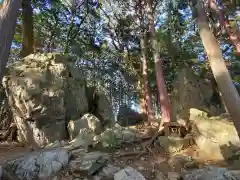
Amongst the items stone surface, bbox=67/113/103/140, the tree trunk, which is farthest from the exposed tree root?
the tree trunk

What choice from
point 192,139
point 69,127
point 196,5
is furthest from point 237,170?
point 69,127

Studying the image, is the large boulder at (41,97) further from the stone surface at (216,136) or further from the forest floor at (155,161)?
the stone surface at (216,136)

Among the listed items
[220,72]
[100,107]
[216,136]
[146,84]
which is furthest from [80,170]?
[146,84]

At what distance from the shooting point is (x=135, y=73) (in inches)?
561

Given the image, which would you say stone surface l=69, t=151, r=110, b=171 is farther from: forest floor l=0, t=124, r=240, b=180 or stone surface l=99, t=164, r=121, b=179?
stone surface l=99, t=164, r=121, b=179

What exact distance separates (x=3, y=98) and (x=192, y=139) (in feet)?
26.2

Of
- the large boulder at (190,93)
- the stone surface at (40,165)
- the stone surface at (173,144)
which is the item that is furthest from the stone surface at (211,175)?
the large boulder at (190,93)

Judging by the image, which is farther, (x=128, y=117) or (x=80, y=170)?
(x=128, y=117)

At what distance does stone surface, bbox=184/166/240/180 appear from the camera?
4.73 meters

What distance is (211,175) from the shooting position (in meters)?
4.81

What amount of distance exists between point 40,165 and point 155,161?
2.84 meters

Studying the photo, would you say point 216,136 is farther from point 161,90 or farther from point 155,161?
point 161,90

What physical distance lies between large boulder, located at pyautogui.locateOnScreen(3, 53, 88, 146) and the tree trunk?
18.0ft

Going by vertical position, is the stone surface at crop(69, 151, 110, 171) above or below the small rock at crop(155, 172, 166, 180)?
above
